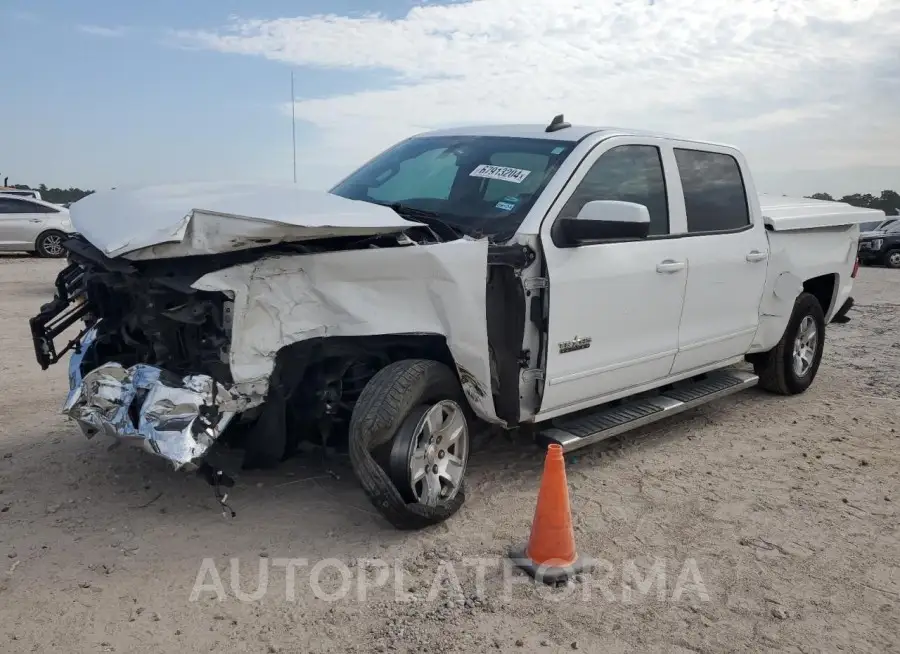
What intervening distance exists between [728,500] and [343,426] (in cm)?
216

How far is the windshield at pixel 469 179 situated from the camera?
427 cm

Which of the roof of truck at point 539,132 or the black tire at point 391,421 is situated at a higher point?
the roof of truck at point 539,132

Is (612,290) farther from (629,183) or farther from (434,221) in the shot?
(434,221)

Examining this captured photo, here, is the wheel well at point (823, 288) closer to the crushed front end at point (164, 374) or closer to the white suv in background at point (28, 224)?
the crushed front end at point (164, 374)

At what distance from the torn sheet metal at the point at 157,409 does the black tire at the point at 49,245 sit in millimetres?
15984

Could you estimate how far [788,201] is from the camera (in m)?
7.13

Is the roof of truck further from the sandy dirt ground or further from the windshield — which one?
the sandy dirt ground

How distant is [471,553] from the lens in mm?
3668

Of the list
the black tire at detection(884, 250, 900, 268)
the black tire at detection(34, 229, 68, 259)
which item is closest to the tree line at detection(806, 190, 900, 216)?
the black tire at detection(884, 250, 900, 268)

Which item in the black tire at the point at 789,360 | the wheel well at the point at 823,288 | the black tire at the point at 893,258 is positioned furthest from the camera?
the black tire at the point at 893,258

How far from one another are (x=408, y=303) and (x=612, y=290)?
4.21ft

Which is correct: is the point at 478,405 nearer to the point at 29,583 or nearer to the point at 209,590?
the point at 209,590

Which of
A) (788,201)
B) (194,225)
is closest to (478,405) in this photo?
(194,225)

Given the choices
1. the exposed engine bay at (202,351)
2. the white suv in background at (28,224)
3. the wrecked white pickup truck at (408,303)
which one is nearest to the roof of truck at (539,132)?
the wrecked white pickup truck at (408,303)
